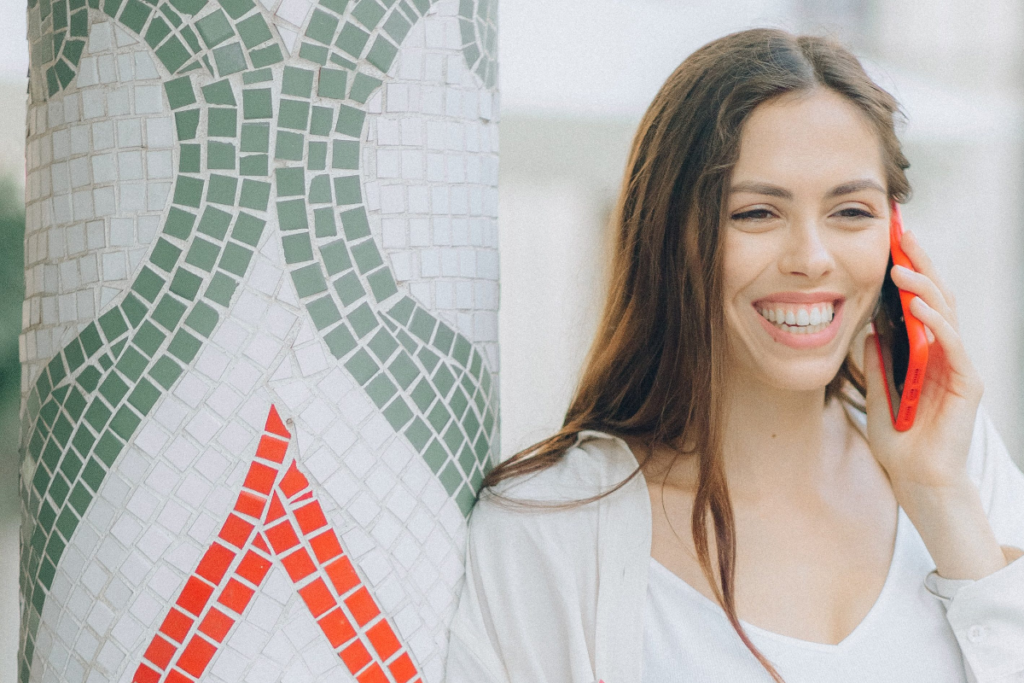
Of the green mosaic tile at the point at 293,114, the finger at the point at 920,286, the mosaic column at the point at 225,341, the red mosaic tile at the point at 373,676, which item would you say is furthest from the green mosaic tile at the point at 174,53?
the finger at the point at 920,286

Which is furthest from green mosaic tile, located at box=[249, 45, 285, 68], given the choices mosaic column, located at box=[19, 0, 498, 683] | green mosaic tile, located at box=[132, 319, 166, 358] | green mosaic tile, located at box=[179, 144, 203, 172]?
green mosaic tile, located at box=[132, 319, 166, 358]

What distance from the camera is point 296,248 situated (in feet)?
3.54

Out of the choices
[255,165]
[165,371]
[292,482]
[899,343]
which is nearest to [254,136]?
[255,165]

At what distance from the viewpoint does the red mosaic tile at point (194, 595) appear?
3.45ft

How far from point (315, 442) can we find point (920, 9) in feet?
14.3

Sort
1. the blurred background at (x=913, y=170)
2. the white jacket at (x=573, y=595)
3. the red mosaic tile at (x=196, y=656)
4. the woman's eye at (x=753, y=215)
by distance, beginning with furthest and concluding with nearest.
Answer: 1. the blurred background at (x=913, y=170)
2. the woman's eye at (x=753, y=215)
3. the white jacket at (x=573, y=595)
4. the red mosaic tile at (x=196, y=656)

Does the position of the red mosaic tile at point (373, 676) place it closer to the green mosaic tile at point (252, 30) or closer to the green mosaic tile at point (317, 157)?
the green mosaic tile at point (317, 157)

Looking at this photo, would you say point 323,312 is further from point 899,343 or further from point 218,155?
point 899,343

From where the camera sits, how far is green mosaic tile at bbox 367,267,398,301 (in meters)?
1.13

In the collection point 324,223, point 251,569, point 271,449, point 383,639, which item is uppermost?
point 324,223

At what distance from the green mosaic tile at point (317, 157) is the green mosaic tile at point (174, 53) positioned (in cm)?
15

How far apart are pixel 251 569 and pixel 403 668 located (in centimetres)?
21

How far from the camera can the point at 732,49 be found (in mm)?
1420

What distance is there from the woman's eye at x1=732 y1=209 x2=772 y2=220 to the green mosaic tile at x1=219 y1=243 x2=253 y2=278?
618mm
